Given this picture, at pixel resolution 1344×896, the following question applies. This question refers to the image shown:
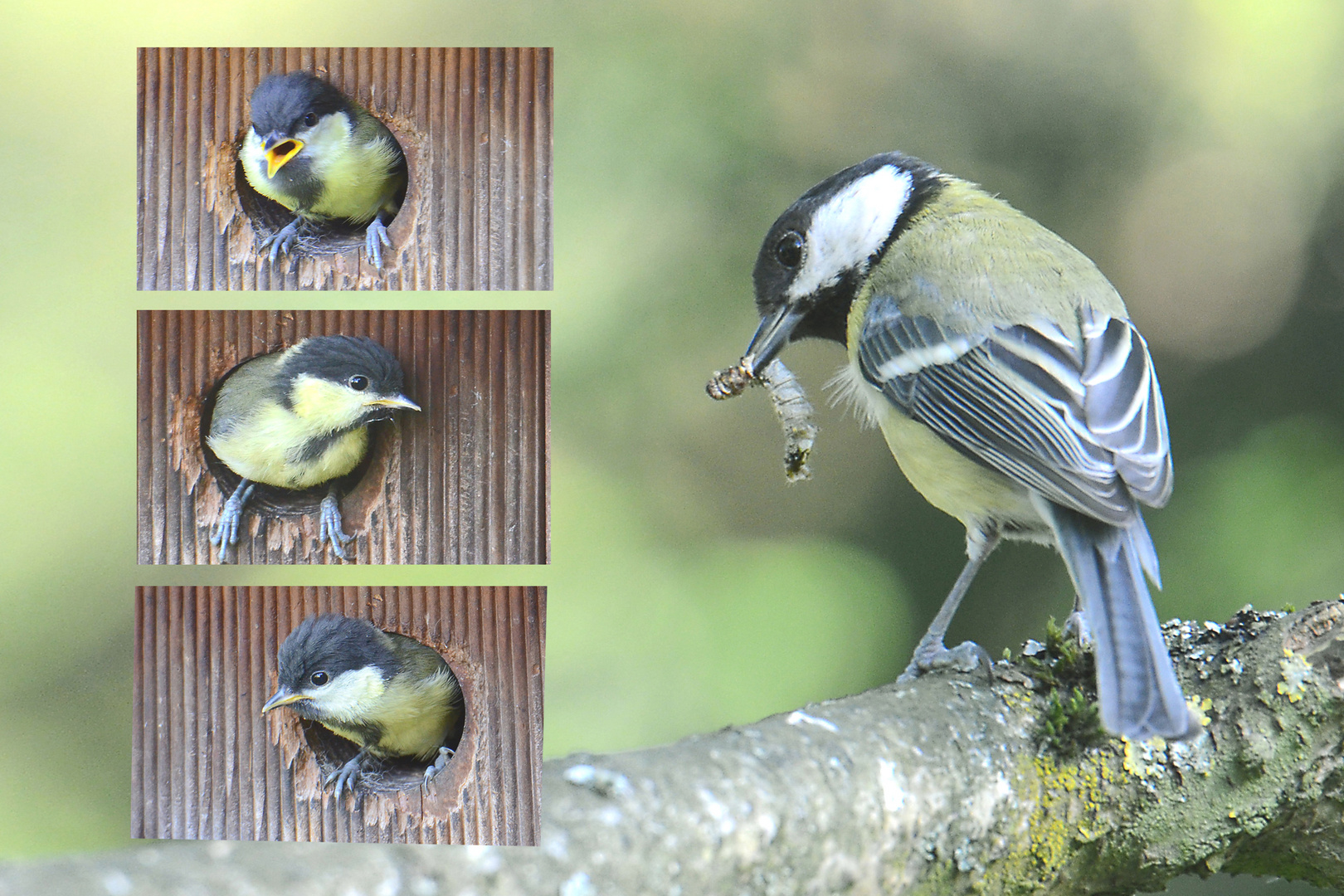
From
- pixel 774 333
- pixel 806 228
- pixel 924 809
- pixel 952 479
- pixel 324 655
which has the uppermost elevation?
pixel 806 228

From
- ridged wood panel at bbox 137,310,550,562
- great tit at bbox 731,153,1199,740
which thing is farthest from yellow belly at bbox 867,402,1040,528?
ridged wood panel at bbox 137,310,550,562

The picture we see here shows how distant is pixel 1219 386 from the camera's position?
61.5 inches

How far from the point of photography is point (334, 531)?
2.63 feet

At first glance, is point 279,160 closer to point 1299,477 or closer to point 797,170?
point 797,170

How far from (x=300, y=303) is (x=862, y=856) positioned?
1.86 ft

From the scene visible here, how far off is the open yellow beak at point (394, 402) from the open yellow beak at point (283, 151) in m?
0.18

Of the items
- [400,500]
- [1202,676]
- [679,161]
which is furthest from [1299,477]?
[400,500]

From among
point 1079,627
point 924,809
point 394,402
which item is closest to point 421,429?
point 394,402

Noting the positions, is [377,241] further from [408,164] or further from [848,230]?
[848,230]

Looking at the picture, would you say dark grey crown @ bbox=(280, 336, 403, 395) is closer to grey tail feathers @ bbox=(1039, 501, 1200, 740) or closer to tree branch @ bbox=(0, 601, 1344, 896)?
tree branch @ bbox=(0, 601, 1344, 896)

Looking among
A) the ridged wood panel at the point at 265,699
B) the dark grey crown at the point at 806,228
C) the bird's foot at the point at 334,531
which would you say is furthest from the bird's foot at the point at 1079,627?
the bird's foot at the point at 334,531

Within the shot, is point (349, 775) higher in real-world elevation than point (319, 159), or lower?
lower

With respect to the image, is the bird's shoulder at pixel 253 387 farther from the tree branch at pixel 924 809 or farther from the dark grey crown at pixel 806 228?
the dark grey crown at pixel 806 228

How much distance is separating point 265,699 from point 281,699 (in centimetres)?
2
